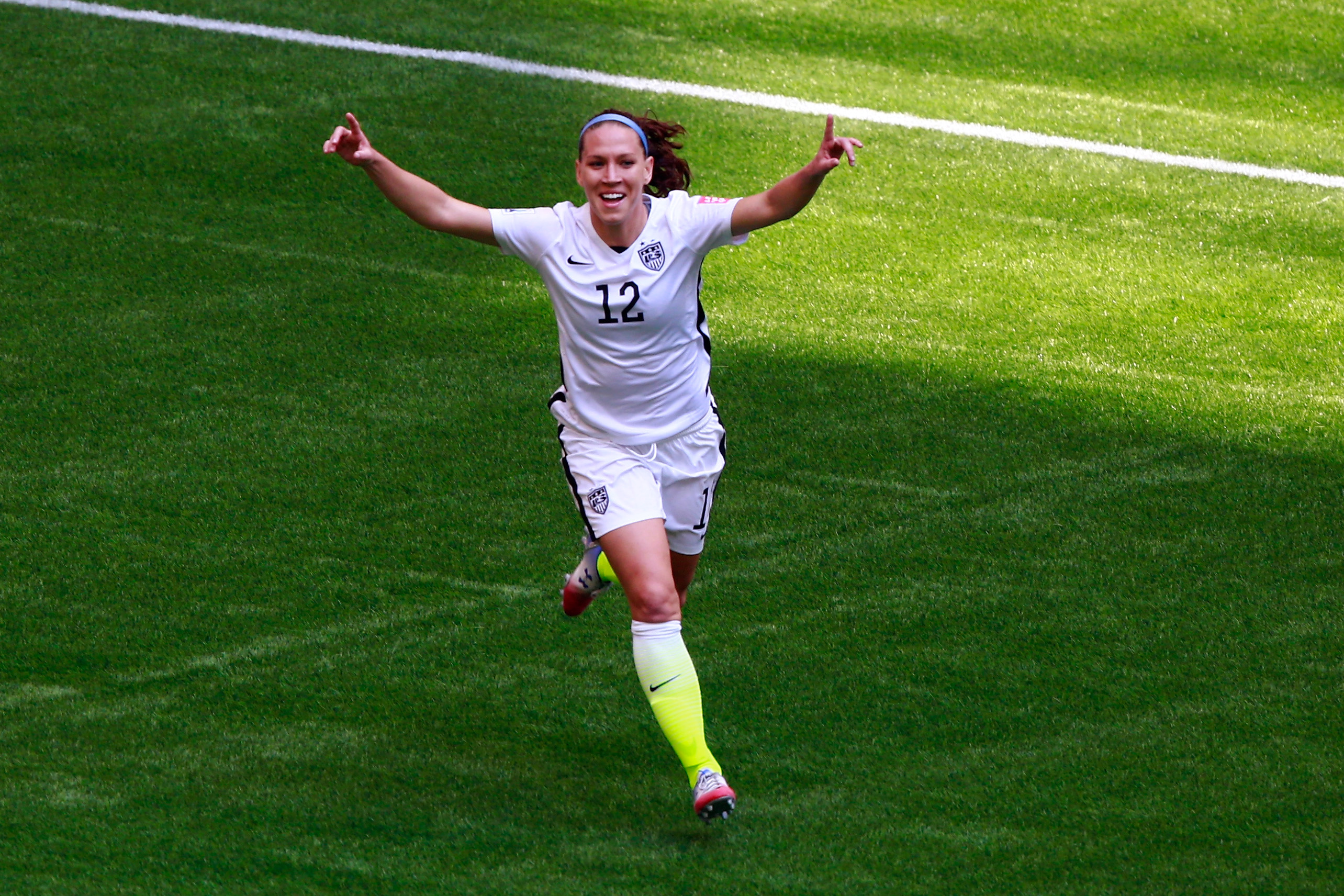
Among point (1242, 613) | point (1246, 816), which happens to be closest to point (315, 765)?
point (1246, 816)

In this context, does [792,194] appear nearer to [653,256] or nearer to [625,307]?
[653,256]

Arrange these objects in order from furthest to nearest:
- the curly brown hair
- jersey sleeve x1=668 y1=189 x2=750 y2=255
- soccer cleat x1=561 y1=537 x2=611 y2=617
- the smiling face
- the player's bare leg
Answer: soccer cleat x1=561 y1=537 x2=611 y2=617 → the curly brown hair → jersey sleeve x1=668 y1=189 x2=750 y2=255 → the smiling face → the player's bare leg

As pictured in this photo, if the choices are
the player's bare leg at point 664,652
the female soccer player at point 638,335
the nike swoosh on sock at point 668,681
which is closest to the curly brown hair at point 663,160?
the female soccer player at point 638,335

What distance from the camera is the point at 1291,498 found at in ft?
27.3

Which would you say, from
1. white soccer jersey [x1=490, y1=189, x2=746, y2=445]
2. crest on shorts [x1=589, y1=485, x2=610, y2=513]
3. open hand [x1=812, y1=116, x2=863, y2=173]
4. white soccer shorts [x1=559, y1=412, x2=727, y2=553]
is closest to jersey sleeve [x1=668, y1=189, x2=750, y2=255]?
white soccer jersey [x1=490, y1=189, x2=746, y2=445]

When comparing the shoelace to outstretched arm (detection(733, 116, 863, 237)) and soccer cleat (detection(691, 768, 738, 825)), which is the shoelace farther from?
outstretched arm (detection(733, 116, 863, 237))

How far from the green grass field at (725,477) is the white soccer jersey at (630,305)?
46.1 inches

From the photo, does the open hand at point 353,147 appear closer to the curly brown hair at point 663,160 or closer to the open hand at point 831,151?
the open hand at point 831,151

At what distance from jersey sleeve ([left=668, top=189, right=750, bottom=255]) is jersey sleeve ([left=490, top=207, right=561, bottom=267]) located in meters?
0.39

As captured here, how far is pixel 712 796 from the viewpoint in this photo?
5.52m

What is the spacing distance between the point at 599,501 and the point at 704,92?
7857 millimetres

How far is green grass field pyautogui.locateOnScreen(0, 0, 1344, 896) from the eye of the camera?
583 cm

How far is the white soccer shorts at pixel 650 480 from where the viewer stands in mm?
5812

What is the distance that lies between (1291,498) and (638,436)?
370 cm
